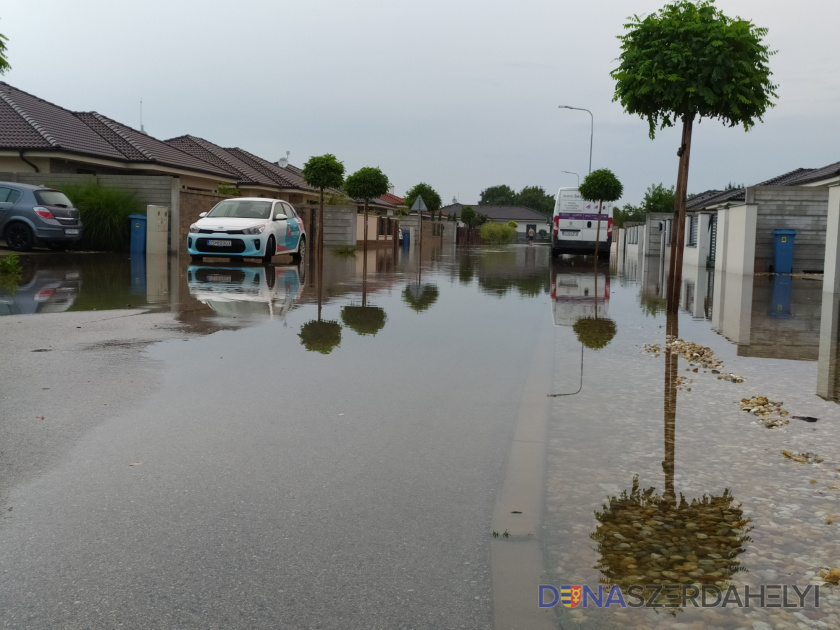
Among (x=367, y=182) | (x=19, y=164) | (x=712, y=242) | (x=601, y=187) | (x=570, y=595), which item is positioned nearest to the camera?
(x=570, y=595)

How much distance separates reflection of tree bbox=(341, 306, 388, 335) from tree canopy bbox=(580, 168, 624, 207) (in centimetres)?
2341

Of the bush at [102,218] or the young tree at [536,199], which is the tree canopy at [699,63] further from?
the young tree at [536,199]

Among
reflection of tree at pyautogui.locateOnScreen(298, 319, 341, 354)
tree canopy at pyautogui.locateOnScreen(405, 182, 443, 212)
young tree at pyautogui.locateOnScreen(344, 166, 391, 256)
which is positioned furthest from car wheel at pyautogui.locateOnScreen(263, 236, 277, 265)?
tree canopy at pyautogui.locateOnScreen(405, 182, 443, 212)

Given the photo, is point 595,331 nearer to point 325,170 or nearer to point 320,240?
point 320,240

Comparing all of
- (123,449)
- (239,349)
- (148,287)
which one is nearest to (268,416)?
(123,449)

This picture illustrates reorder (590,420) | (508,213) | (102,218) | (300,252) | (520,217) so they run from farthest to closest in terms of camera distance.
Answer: (508,213), (520,217), (102,218), (300,252), (590,420)

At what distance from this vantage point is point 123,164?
34375mm

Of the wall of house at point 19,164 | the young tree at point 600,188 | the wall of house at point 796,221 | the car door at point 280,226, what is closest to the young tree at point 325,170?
the young tree at point 600,188

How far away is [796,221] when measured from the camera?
27828 mm

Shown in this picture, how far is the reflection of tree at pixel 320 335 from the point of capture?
30.6ft

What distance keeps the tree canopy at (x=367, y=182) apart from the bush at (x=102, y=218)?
23.6 meters

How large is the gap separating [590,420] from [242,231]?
1679 cm

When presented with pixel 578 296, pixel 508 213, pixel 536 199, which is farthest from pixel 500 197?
pixel 578 296

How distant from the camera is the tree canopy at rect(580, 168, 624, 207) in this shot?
116 ft
